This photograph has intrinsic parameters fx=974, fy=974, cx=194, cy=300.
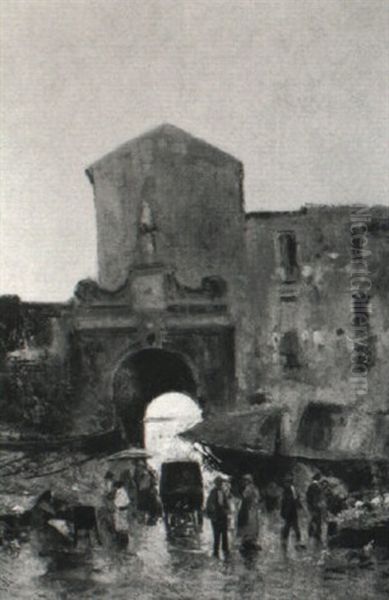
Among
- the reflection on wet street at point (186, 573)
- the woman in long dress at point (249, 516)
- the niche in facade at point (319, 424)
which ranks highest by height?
the niche in facade at point (319, 424)

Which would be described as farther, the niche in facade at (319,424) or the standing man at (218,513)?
the niche in facade at (319,424)

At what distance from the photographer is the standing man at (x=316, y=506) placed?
16.3ft

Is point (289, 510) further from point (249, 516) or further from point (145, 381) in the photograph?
point (145, 381)

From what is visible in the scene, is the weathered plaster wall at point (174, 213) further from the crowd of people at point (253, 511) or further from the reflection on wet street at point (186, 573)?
the reflection on wet street at point (186, 573)

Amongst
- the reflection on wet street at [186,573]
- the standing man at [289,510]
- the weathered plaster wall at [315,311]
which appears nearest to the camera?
the reflection on wet street at [186,573]

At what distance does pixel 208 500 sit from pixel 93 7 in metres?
2.66

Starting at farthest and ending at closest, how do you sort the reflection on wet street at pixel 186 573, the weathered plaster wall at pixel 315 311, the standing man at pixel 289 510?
the weathered plaster wall at pixel 315 311 → the standing man at pixel 289 510 → the reflection on wet street at pixel 186 573

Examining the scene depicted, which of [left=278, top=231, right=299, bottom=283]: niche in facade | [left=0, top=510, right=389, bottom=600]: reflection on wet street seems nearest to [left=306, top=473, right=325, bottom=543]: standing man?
[left=0, top=510, right=389, bottom=600]: reflection on wet street

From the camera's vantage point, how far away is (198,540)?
498 cm

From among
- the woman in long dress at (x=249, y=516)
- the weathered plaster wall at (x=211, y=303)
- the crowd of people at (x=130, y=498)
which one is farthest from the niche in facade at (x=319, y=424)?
the crowd of people at (x=130, y=498)

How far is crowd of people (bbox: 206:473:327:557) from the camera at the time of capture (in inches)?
195

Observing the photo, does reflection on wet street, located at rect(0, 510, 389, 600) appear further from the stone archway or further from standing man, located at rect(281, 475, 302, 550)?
the stone archway

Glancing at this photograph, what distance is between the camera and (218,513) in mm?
5027

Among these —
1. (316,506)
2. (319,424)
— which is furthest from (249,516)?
(319,424)
